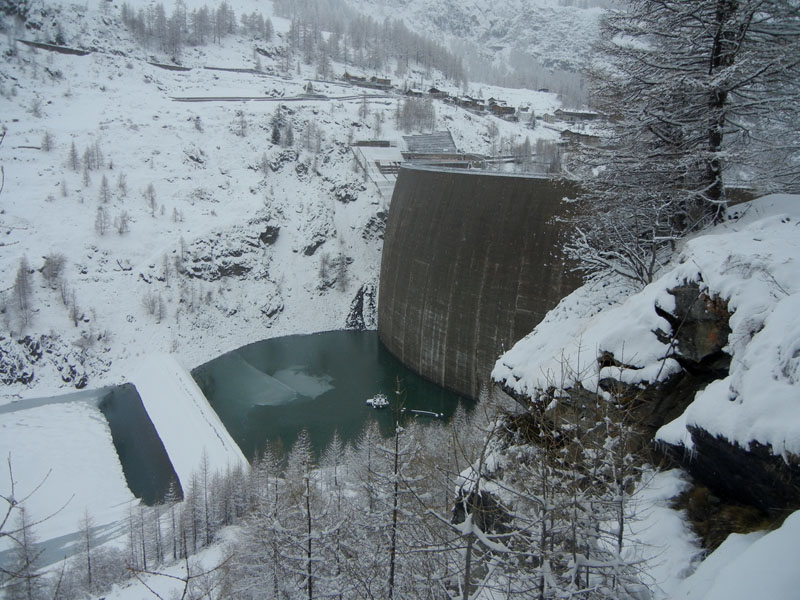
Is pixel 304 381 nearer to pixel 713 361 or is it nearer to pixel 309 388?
pixel 309 388

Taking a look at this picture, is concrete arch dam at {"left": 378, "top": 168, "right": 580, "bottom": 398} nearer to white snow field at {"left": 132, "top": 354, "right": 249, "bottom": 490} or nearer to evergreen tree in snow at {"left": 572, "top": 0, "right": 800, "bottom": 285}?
evergreen tree in snow at {"left": 572, "top": 0, "right": 800, "bottom": 285}

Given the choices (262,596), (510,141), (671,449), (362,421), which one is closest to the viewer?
(671,449)

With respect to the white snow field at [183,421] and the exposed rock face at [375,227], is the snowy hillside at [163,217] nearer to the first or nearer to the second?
the exposed rock face at [375,227]

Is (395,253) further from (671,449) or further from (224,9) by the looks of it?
(224,9)

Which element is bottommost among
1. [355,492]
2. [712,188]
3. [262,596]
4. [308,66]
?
[355,492]

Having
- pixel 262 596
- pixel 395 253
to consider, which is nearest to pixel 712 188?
pixel 262 596

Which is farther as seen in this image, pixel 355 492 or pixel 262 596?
pixel 355 492

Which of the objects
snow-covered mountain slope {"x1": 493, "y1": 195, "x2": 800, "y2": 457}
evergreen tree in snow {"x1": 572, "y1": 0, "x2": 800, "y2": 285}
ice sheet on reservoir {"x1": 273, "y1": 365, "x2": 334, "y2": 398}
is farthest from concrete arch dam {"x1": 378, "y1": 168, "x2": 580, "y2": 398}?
snow-covered mountain slope {"x1": 493, "y1": 195, "x2": 800, "y2": 457}

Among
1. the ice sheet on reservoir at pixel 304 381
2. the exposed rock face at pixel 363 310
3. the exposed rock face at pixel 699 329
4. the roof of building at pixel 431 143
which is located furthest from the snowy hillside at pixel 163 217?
the exposed rock face at pixel 699 329
